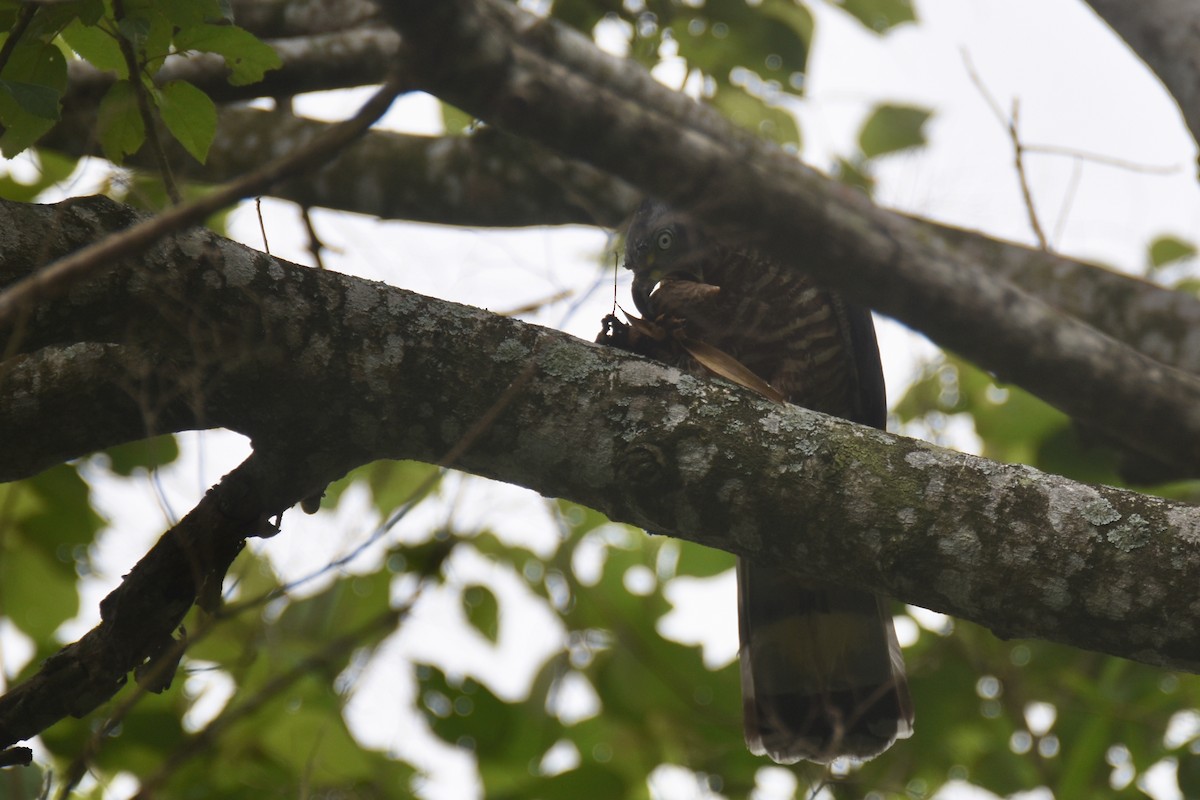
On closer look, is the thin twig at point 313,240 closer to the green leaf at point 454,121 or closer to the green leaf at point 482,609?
the green leaf at point 454,121

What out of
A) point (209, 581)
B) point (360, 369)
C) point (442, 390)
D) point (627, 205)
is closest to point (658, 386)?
point (442, 390)

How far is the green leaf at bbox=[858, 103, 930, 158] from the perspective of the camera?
13.4ft

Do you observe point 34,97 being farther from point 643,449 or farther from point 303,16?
point 303,16

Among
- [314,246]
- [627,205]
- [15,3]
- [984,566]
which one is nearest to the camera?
[15,3]

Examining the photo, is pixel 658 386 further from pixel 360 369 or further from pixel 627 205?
pixel 627 205

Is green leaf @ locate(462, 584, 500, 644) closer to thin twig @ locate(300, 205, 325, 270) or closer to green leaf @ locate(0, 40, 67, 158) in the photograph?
thin twig @ locate(300, 205, 325, 270)

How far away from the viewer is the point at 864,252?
3178mm

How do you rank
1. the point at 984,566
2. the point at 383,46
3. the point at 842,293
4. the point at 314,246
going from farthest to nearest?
the point at 383,46 < the point at 842,293 < the point at 314,246 < the point at 984,566

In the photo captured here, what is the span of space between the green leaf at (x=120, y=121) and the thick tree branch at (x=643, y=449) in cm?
26

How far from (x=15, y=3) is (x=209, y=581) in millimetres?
1109

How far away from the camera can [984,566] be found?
2.01 metres

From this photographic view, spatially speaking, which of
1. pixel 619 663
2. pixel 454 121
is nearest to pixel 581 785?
pixel 619 663

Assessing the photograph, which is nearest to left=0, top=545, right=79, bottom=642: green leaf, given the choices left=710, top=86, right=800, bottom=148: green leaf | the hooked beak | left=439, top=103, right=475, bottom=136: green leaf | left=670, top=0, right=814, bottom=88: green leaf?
the hooked beak

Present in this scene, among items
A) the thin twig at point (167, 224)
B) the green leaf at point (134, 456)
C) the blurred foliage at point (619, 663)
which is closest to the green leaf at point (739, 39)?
the blurred foliage at point (619, 663)
